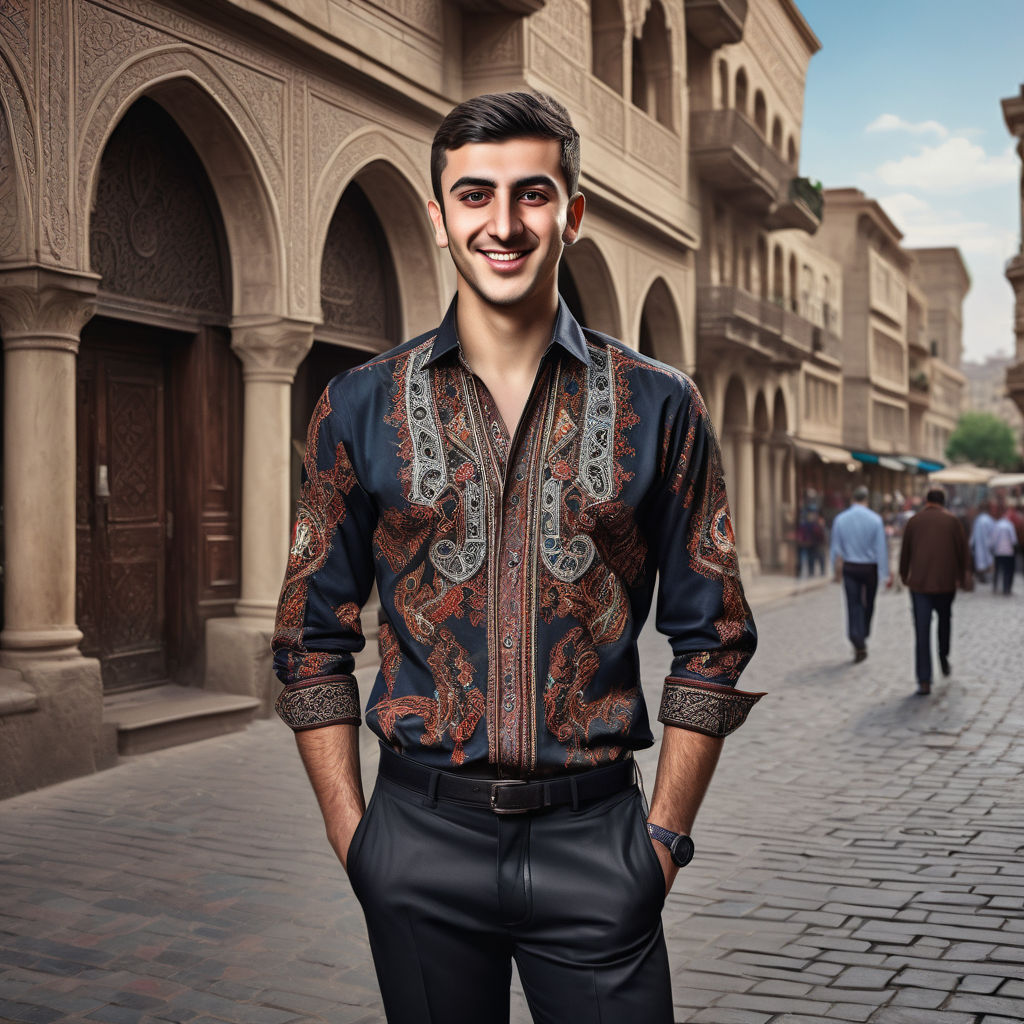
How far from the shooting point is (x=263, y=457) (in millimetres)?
10719

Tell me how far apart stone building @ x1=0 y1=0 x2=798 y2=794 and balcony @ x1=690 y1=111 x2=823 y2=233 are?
23.1 ft

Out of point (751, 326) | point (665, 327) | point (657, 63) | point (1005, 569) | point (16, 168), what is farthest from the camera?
point (751, 326)

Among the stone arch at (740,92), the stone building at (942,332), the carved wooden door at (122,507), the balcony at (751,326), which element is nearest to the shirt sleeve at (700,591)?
the carved wooden door at (122,507)

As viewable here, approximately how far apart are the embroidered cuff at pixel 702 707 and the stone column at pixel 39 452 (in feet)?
22.0

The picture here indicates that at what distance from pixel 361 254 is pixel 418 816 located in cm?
1126

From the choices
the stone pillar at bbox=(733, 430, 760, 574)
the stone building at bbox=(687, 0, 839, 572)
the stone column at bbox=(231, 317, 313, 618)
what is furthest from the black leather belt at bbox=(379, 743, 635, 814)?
the stone pillar at bbox=(733, 430, 760, 574)

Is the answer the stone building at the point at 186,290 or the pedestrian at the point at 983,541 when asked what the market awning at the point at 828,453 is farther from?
the stone building at the point at 186,290

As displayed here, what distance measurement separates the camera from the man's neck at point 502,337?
7.22 feet

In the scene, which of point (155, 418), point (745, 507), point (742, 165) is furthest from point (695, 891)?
point (745, 507)

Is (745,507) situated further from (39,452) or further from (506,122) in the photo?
(506,122)

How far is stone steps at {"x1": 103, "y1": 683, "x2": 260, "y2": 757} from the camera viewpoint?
8.75 m

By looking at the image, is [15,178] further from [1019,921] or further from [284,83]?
[1019,921]

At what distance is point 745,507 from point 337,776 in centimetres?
2449

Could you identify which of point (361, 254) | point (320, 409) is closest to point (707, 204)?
point (361, 254)
